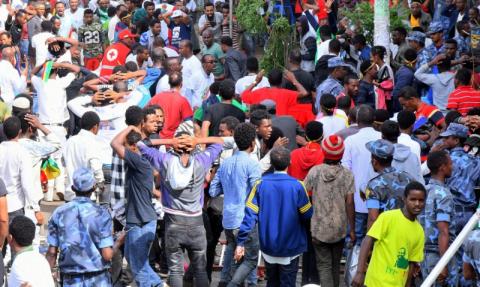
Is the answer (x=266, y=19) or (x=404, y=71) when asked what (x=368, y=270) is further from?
(x=266, y=19)

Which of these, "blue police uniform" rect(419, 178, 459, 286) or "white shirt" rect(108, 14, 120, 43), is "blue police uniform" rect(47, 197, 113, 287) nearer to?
"blue police uniform" rect(419, 178, 459, 286)

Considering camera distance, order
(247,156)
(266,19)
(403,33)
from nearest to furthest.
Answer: (247,156) < (403,33) < (266,19)

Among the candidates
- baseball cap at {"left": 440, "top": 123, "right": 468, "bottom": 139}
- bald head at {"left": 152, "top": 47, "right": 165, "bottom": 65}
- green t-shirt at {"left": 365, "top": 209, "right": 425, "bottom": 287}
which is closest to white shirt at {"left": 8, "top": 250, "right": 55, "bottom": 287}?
green t-shirt at {"left": 365, "top": 209, "right": 425, "bottom": 287}

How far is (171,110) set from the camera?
556 inches

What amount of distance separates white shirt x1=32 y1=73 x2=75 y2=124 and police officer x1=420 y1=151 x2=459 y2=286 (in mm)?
7080

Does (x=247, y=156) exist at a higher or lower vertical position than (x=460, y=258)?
higher

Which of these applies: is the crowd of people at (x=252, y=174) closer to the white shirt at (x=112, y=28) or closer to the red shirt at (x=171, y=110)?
the red shirt at (x=171, y=110)

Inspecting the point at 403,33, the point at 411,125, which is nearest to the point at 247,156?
the point at 411,125

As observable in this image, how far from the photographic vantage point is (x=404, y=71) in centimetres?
1549

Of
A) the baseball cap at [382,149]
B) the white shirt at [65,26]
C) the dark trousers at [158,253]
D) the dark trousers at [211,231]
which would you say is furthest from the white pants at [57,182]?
the white shirt at [65,26]

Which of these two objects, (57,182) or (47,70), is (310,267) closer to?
(57,182)

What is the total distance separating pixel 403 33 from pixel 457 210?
6.95 meters

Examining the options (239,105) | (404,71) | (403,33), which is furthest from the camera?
(403,33)

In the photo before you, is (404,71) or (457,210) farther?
(404,71)
